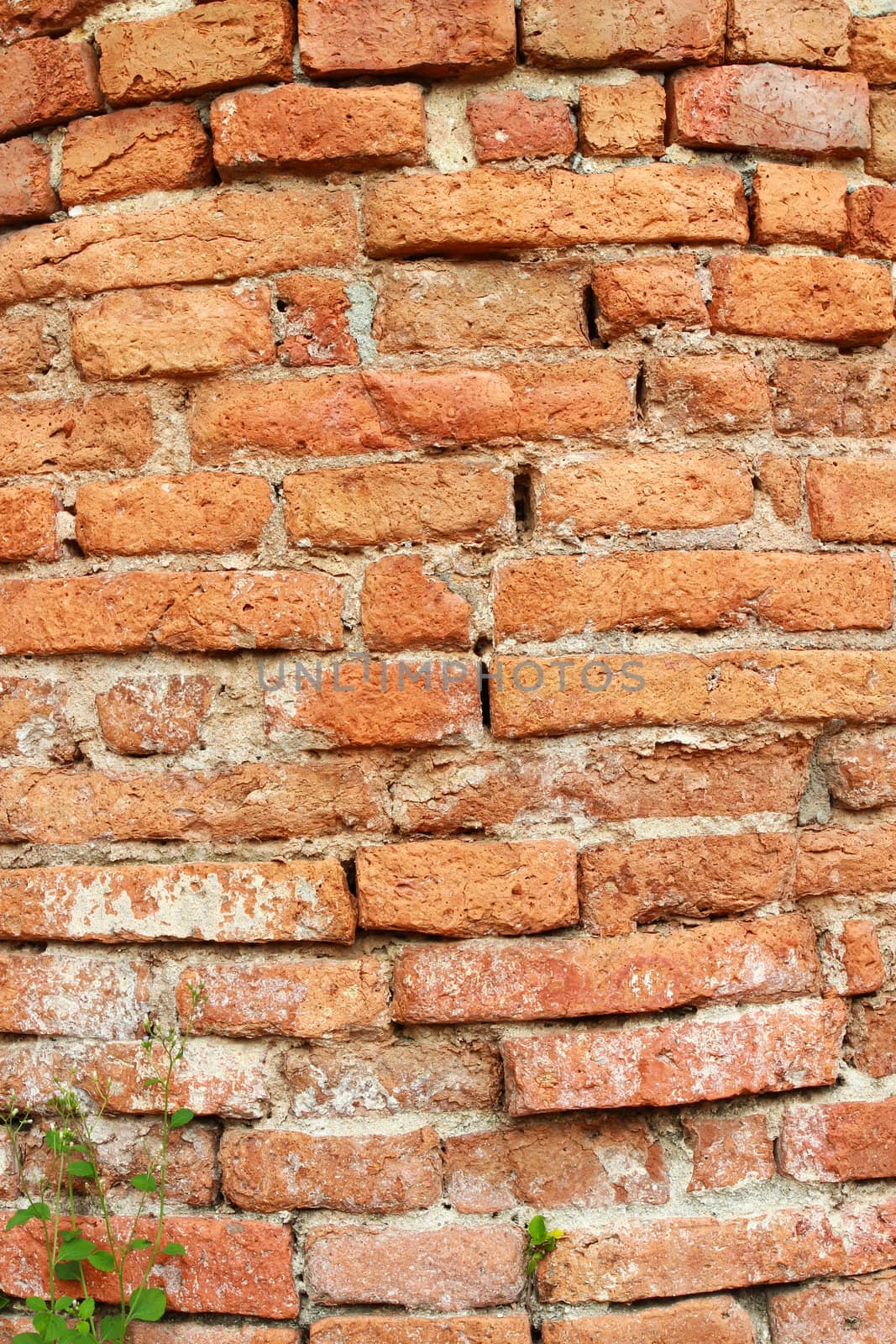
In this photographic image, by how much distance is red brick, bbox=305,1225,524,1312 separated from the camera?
1371 millimetres

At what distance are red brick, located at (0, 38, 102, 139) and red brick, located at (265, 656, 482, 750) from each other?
0.86 metres

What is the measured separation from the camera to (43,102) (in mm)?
1571

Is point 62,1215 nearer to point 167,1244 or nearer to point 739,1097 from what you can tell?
point 167,1244

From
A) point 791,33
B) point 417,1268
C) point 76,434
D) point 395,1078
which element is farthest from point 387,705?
point 791,33

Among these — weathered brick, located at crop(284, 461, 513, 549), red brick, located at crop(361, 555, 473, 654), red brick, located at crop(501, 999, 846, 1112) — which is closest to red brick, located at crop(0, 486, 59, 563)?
weathered brick, located at crop(284, 461, 513, 549)

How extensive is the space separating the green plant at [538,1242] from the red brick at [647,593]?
72 centimetres

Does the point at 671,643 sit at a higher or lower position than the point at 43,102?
lower

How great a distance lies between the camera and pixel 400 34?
1.47 meters

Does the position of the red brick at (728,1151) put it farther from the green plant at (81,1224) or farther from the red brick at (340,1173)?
the green plant at (81,1224)

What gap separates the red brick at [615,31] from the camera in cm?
149

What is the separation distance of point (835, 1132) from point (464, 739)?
69 centimetres

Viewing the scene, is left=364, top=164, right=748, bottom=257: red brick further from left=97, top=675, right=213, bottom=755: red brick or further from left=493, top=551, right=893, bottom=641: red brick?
left=97, top=675, right=213, bottom=755: red brick

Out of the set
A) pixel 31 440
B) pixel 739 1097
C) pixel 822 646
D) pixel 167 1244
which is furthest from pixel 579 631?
pixel 167 1244

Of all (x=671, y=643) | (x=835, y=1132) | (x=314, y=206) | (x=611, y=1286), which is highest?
(x=314, y=206)
